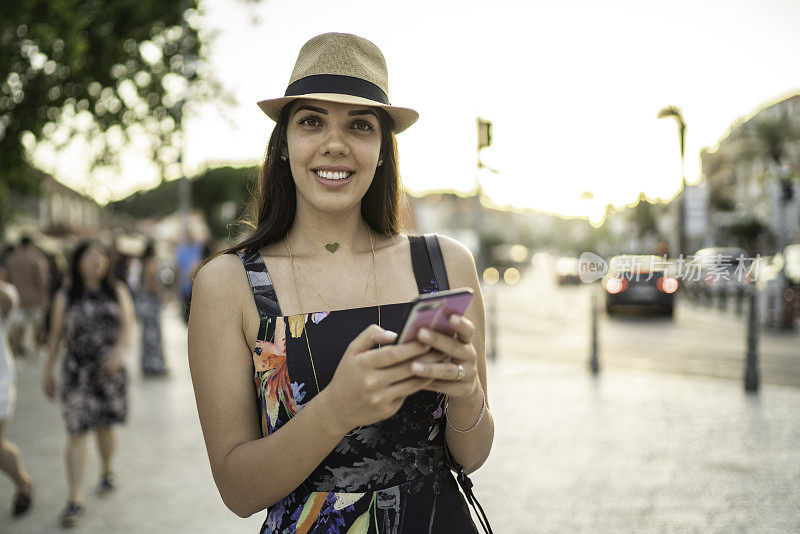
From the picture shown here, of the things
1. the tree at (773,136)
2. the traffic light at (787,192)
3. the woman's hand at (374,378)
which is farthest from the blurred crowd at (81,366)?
the tree at (773,136)

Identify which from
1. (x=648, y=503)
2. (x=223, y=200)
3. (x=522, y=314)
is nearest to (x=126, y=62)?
(x=648, y=503)

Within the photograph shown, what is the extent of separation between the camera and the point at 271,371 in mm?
1752

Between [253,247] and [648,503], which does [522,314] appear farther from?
[253,247]

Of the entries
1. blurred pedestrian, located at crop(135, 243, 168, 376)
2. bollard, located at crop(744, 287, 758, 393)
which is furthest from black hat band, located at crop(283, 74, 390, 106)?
blurred pedestrian, located at crop(135, 243, 168, 376)

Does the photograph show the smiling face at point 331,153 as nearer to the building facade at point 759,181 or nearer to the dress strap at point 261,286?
the dress strap at point 261,286

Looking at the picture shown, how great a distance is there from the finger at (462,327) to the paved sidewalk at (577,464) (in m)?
3.38

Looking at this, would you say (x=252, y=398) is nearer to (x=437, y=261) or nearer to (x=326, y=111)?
(x=437, y=261)

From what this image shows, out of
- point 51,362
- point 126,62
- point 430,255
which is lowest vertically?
point 51,362

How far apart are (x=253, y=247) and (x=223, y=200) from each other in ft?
223

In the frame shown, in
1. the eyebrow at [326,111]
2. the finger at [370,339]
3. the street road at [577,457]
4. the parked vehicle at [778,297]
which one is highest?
the eyebrow at [326,111]

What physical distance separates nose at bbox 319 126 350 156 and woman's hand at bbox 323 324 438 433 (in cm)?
61

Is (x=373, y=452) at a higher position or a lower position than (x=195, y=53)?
lower

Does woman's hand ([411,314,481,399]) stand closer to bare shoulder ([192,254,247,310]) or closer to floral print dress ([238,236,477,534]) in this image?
floral print dress ([238,236,477,534])

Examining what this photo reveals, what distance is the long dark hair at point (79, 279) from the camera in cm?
571
